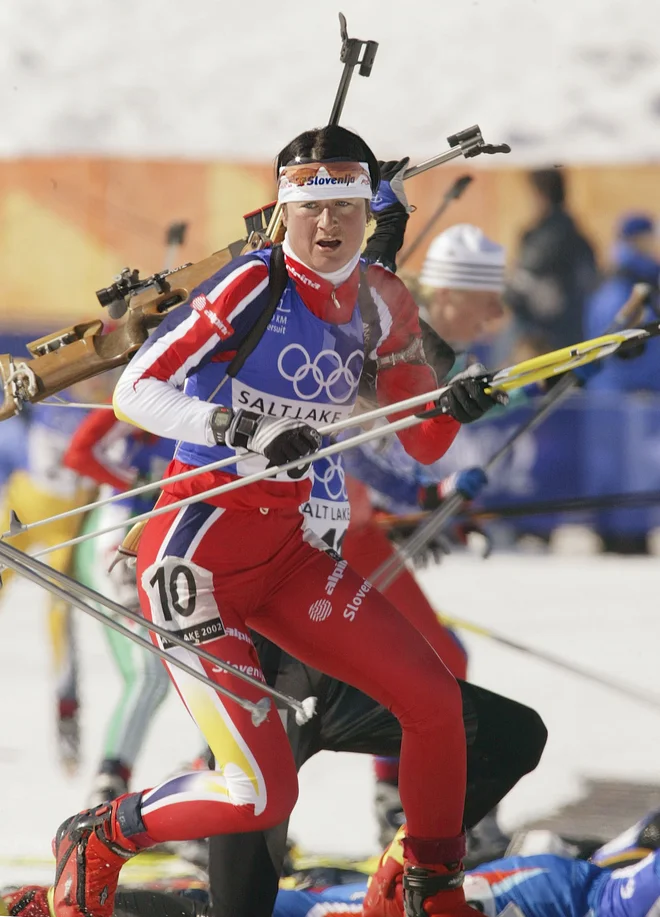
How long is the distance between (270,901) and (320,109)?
876cm

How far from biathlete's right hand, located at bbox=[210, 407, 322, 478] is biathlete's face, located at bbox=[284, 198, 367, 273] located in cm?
37

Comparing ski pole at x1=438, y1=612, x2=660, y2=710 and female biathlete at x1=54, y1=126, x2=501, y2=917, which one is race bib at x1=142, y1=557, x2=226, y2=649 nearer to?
female biathlete at x1=54, y1=126, x2=501, y2=917

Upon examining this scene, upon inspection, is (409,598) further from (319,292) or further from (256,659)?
(319,292)

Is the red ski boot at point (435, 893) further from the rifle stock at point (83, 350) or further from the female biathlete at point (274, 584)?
the rifle stock at point (83, 350)

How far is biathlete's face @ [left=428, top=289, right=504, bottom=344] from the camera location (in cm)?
417

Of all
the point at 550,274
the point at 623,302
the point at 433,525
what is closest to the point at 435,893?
the point at 433,525

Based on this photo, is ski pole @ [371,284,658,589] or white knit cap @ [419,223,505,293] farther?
white knit cap @ [419,223,505,293]

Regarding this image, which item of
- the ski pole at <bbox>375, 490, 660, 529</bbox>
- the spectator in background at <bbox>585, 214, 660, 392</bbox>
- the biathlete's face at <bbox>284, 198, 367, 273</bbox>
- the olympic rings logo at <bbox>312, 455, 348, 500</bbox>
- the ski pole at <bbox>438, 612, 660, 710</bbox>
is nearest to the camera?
the biathlete's face at <bbox>284, 198, 367, 273</bbox>

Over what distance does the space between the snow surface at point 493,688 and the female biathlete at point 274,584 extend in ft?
3.13

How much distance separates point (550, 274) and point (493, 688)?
3.93m

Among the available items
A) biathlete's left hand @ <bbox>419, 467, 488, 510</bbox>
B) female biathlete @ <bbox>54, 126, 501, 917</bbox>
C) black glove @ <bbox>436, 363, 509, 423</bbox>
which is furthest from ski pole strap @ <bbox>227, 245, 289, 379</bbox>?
biathlete's left hand @ <bbox>419, 467, 488, 510</bbox>

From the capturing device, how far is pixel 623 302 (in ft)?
26.3

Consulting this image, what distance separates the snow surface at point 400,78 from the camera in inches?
422

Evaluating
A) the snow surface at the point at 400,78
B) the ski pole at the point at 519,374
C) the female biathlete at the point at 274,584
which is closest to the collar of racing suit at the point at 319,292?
the female biathlete at the point at 274,584
